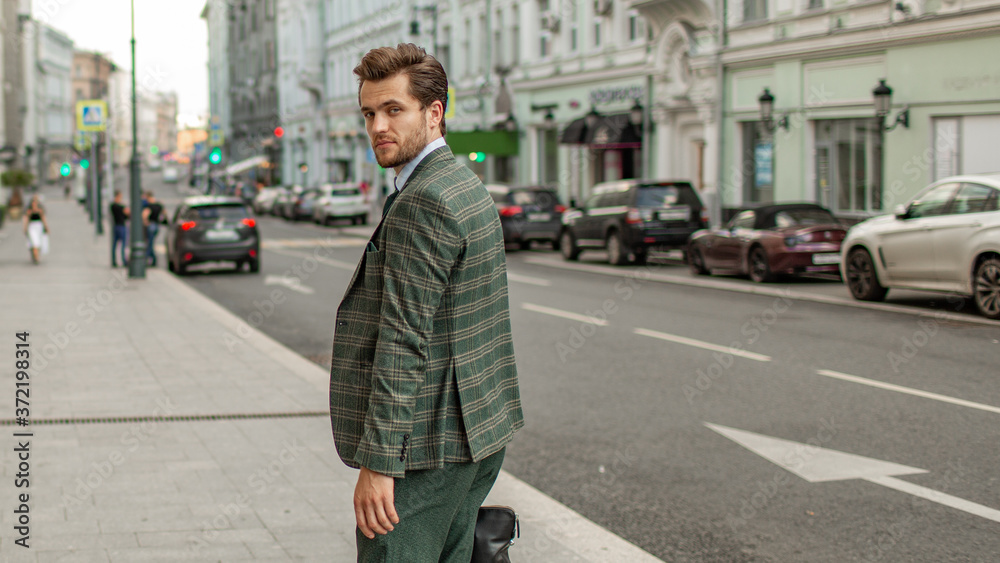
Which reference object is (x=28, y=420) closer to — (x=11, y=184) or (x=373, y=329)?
(x=373, y=329)

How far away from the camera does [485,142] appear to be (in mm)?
40219

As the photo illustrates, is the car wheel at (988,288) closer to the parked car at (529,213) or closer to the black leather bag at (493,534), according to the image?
the black leather bag at (493,534)

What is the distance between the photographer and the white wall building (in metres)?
69.1

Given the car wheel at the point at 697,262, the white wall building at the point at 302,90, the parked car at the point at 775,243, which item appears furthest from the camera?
the white wall building at the point at 302,90

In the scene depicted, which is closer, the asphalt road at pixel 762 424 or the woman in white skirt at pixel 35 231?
the asphalt road at pixel 762 424

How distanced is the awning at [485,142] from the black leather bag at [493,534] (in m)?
36.2

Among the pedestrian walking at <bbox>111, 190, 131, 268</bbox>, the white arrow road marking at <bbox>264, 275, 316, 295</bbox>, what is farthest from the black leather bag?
the pedestrian walking at <bbox>111, 190, 131, 268</bbox>

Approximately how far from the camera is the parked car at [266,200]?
58.9 meters

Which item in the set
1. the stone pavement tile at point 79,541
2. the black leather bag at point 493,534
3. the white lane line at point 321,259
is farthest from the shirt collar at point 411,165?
the white lane line at point 321,259

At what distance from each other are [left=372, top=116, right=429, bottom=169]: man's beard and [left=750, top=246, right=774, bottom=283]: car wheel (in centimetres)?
1626

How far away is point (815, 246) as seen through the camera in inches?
720

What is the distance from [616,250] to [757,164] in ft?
18.0

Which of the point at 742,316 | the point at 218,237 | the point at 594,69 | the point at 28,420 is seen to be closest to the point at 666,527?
the point at 28,420

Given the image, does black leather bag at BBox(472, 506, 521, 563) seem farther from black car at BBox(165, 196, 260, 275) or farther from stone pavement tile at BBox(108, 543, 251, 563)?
black car at BBox(165, 196, 260, 275)
